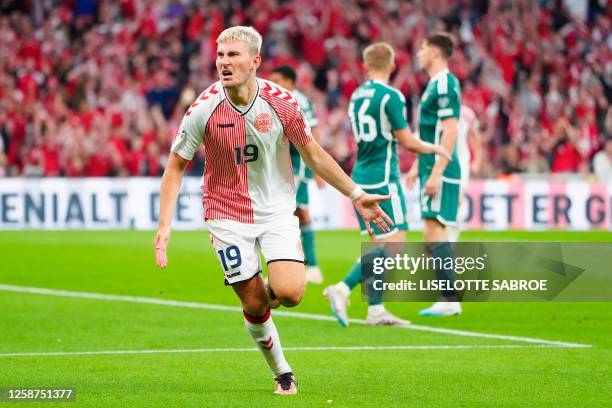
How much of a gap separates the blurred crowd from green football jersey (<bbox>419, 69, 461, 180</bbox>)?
42.3 ft

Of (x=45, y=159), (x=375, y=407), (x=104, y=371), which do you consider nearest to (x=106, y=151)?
(x=45, y=159)

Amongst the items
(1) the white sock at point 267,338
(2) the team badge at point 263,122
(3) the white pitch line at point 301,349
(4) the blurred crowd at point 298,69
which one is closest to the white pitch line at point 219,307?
(3) the white pitch line at point 301,349

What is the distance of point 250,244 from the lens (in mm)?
7957

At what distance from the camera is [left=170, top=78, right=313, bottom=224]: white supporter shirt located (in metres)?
7.84

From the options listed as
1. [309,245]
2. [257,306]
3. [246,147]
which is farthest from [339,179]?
[309,245]

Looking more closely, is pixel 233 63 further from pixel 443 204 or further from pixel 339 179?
pixel 443 204

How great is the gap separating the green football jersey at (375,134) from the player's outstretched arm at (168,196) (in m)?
3.92

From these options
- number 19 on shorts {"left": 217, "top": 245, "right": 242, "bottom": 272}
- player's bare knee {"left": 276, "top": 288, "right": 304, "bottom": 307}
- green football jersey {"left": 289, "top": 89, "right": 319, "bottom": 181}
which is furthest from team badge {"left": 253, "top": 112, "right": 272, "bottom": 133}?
green football jersey {"left": 289, "top": 89, "right": 319, "bottom": 181}

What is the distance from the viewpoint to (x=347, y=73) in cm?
2823

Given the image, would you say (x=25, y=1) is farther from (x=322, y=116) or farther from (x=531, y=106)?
(x=531, y=106)

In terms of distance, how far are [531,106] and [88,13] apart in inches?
417

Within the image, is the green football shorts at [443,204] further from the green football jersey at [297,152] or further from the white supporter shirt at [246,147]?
the white supporter shirt at [246,147]

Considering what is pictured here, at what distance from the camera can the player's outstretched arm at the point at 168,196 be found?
7.69 metres

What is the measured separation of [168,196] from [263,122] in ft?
2.34
